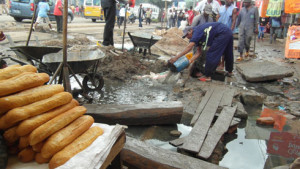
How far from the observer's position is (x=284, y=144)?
10.5ft

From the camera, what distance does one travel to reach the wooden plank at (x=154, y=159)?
222cm

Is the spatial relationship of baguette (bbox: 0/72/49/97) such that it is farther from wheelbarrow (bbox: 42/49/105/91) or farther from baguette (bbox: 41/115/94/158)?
wheelbarrow (bbox: 42/49/105/91)

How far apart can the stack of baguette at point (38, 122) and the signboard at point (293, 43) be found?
9440mm

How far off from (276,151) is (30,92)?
3044 millimetres

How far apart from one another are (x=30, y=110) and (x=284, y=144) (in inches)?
128

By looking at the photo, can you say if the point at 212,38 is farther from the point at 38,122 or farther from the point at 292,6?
the point at 292,6

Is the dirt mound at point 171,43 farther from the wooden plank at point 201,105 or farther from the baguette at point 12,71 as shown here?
the baguette at point 12,71

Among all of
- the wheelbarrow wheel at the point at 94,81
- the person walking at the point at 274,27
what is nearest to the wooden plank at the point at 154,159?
the wheelbarrow wheel at the point at 94,81

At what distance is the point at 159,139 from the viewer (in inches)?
125

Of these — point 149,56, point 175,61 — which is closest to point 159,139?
point 175,61

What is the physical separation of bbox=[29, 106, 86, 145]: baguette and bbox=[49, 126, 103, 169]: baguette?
0.49 feet

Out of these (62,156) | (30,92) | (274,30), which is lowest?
(62,156)

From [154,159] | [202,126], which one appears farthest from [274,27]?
[154,159]

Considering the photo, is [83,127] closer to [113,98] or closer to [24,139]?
[24,139]
